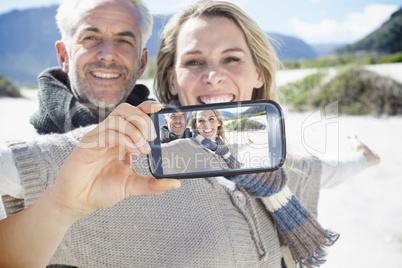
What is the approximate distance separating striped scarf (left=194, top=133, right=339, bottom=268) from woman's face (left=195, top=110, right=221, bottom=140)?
60 centimetres

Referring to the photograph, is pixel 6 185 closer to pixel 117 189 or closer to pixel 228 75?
pixel 117 189

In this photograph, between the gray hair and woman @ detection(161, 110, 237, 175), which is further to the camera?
the gray hair

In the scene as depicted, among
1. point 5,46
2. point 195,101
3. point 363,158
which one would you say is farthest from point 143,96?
point 5,46

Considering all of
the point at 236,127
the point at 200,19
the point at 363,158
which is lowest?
the point at 363,158

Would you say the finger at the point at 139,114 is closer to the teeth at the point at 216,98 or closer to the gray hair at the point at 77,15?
the teeth at the point at 216,98

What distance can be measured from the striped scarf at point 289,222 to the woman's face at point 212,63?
457 mm

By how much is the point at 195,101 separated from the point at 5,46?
91306 millimetres

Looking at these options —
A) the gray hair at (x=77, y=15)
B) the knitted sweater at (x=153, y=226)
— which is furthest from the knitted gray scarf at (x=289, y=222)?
the gray hair at (x=77, y=15)

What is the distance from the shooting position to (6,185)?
1348 mm

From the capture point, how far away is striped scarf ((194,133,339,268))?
179 centimetres

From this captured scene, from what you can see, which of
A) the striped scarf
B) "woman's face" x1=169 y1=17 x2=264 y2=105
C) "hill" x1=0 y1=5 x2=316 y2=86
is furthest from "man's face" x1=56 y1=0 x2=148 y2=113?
"hill" x1=0 y1=5 x2=316 y2=86

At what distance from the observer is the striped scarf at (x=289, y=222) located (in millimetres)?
1793

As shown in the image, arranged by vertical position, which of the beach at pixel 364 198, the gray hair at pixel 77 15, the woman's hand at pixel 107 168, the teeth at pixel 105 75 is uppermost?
the gray hair at pixel 77 15

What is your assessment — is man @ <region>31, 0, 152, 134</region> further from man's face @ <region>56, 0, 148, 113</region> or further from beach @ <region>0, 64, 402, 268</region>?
beach @ <region>0, 64, 402, 268</region>
